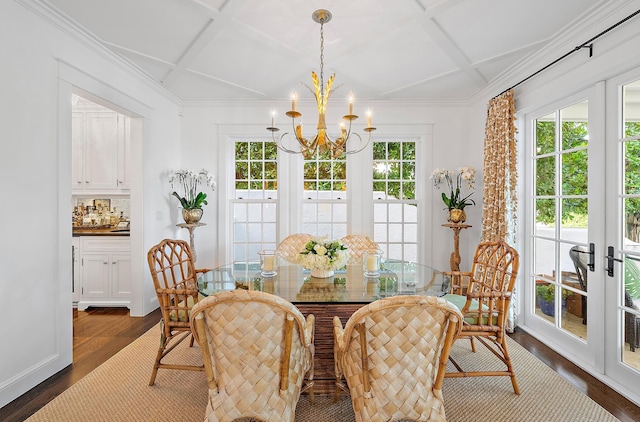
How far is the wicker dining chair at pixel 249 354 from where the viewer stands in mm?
1481

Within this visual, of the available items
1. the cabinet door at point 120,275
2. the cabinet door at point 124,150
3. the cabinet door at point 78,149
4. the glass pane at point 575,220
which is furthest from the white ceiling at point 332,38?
the cabinet door at point 120,275

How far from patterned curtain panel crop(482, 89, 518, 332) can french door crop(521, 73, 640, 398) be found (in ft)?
0.69

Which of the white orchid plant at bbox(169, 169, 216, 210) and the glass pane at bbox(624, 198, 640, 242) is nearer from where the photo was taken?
the glass pane at bbox(624, 198, 640, 242)

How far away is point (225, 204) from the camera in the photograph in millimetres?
4609

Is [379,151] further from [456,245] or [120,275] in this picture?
[120,275]

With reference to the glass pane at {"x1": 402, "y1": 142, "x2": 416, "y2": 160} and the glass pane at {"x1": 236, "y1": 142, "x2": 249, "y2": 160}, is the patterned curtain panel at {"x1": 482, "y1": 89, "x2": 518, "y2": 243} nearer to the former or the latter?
the glass pane at {"x1": 402, "y1": 142, "x2": 416, "y2": 160}

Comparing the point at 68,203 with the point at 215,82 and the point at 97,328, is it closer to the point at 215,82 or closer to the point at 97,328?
the point at 97,328

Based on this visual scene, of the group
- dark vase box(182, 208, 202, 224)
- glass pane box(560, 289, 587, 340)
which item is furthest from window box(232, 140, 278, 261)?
glass pane box(560, 289, 587, 340)

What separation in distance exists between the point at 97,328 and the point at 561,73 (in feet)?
16.9

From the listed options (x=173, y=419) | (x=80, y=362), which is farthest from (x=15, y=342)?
(x=173, y=419)

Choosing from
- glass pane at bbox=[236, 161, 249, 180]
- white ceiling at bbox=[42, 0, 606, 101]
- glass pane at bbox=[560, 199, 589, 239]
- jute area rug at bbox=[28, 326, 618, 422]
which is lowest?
jute area rug at bbox=[28, 326, 618, 422]

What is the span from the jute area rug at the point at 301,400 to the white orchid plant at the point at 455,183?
77.2 inches

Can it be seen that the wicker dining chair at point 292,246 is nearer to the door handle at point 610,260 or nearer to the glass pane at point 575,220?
the glass pane at point 575,220

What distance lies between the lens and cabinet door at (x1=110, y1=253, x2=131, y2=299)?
13.2 ft
